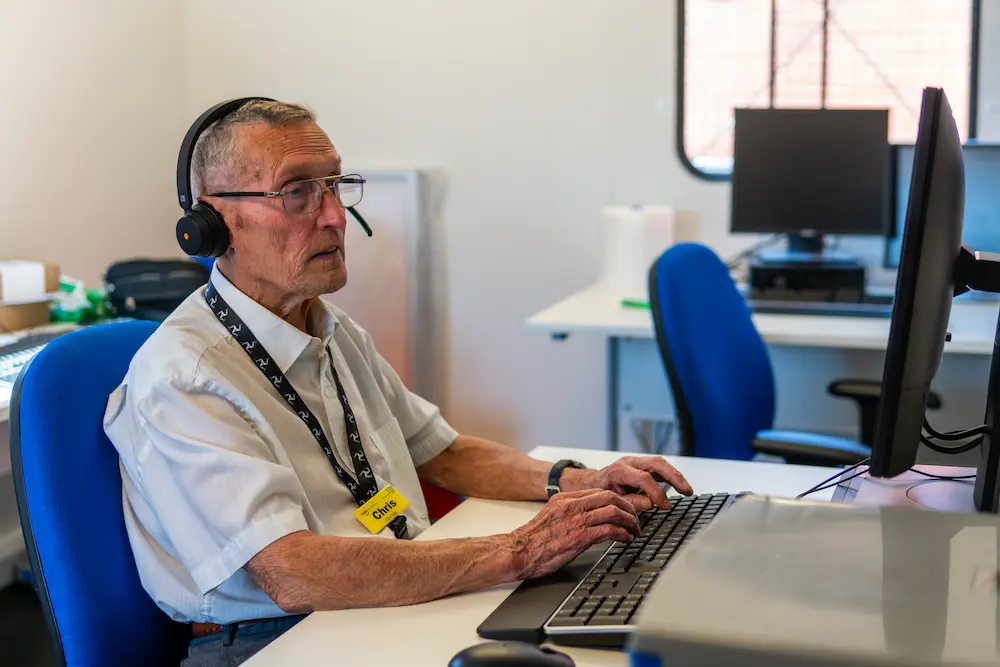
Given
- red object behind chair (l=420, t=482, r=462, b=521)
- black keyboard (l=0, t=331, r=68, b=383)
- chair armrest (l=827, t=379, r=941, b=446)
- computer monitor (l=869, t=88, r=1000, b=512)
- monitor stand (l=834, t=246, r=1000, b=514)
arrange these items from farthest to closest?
chair armrest (l=827, t=379, r=941, b=446)
black keyboard (l=0, t=331, r=68, b=383)
red object behind chair (l=420, t=482, r=462, b=521)
monitor stand (l=834, t=246, r=1000, b=514)
computer monitor (l=869, t=88, r=1000, b=512)

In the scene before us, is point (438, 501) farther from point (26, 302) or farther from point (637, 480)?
point (26, 302)

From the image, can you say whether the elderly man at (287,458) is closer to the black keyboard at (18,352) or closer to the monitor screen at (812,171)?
the black keyboard at (18,352)

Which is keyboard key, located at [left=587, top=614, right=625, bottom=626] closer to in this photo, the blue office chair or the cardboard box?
the blue office chair

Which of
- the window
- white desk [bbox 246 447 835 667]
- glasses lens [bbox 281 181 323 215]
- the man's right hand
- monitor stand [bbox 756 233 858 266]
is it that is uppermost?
the window

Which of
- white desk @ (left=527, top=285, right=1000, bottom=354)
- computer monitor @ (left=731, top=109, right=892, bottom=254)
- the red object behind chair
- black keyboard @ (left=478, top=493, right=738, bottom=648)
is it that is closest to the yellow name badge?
black keyboard @ (left=478, top=493, right=738, bottom=648)

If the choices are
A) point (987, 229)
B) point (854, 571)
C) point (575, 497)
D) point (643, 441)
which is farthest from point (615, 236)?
point (854, 571)

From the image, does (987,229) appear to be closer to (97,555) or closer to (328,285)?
(328,285)

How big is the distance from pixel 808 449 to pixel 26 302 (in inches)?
90.0

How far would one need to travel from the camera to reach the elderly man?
1210 millimetres

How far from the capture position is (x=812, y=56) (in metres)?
3.77

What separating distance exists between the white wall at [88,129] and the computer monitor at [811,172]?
2.27m

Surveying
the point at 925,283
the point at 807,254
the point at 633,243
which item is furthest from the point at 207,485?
the point at 807,254

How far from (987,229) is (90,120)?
9.84 feet

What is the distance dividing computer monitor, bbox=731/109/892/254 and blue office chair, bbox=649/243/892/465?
866mm
